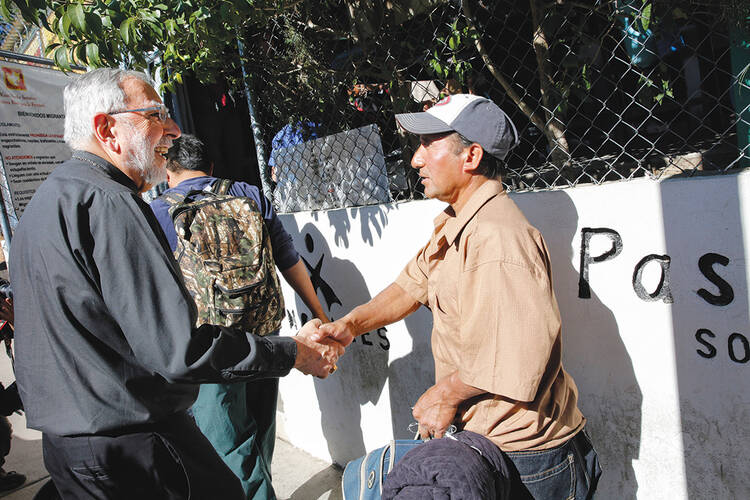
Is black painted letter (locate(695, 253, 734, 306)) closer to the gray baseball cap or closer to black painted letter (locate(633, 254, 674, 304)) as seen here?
black painted letter (locate(633, 254, 674, 304))

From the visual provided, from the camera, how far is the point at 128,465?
5.10 ft

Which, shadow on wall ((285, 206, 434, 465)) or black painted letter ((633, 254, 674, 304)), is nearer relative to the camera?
black painted letter ((633, 254, 674, 304))

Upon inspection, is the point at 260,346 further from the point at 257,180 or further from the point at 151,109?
the point at 257,180

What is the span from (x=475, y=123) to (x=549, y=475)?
1.19 metres

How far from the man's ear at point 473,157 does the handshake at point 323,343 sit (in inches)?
34.6

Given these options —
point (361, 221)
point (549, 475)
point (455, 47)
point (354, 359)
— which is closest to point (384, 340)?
point (354, 359)

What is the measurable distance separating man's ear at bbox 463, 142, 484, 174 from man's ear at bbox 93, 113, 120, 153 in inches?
48.2

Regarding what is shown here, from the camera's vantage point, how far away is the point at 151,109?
1.81 m

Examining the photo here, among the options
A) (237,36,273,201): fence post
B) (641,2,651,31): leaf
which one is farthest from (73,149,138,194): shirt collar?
(641,2,651,31): leaf

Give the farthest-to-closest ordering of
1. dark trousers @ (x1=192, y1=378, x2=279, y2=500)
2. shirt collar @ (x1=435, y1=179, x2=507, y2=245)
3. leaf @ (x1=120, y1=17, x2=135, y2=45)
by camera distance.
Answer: dark trousers @ (x1=192, y1=378, x2=279, y2=500) → leaf @ (x1=120, y1=17, x2=135, y2=45) → shirt collar @ (x1=435, y1=179, x2=507, y2=245)

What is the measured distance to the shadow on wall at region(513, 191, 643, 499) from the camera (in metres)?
2.01

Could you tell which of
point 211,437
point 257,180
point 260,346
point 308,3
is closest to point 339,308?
point 211,437

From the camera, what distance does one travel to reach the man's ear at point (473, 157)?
1.73 meters

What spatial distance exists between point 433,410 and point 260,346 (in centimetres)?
63
